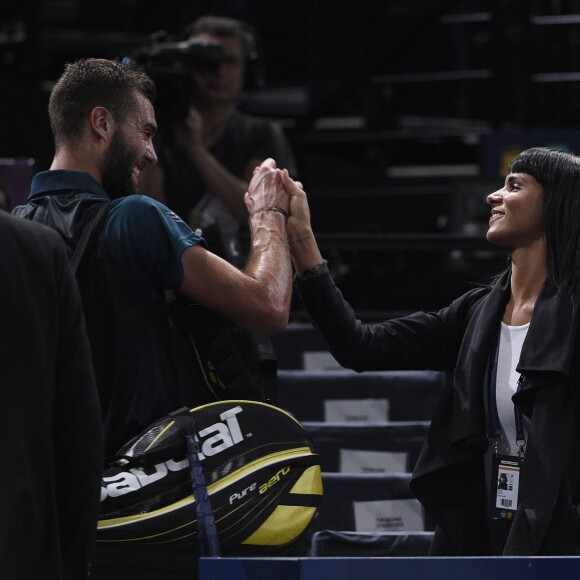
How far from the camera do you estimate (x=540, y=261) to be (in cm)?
284

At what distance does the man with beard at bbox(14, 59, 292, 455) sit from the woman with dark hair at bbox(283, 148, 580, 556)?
1.33ft

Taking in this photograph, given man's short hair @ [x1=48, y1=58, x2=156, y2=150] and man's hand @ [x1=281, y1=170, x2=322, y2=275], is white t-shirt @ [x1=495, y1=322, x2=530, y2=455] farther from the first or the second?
man's short hair @ [x1=48, y1=58, x2=156, y2=150]

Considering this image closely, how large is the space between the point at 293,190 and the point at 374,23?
5.08 metres

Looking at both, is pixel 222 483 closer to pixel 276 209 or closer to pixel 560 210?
pixel 276 209

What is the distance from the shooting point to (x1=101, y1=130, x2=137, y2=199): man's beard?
2547 mm

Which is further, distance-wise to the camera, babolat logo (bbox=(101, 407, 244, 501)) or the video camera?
the video camera

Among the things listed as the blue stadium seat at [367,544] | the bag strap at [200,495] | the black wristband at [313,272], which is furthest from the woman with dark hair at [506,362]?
the bag strap at [200,495]

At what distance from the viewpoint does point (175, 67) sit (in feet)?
14.2

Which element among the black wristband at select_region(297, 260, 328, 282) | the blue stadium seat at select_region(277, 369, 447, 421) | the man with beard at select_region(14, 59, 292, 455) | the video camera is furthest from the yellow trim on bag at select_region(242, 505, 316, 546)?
the video camera

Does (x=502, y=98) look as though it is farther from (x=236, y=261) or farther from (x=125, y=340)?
(x=125, y=340)

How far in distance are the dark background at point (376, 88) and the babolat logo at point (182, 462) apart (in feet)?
13.0

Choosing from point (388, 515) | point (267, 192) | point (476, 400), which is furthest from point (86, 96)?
point (388, 515)

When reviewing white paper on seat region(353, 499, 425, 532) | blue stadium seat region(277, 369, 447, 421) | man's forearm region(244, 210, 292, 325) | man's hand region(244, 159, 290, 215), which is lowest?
white paper on seat region(353, 499, 425, 532)

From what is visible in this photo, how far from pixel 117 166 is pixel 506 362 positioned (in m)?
0.97
